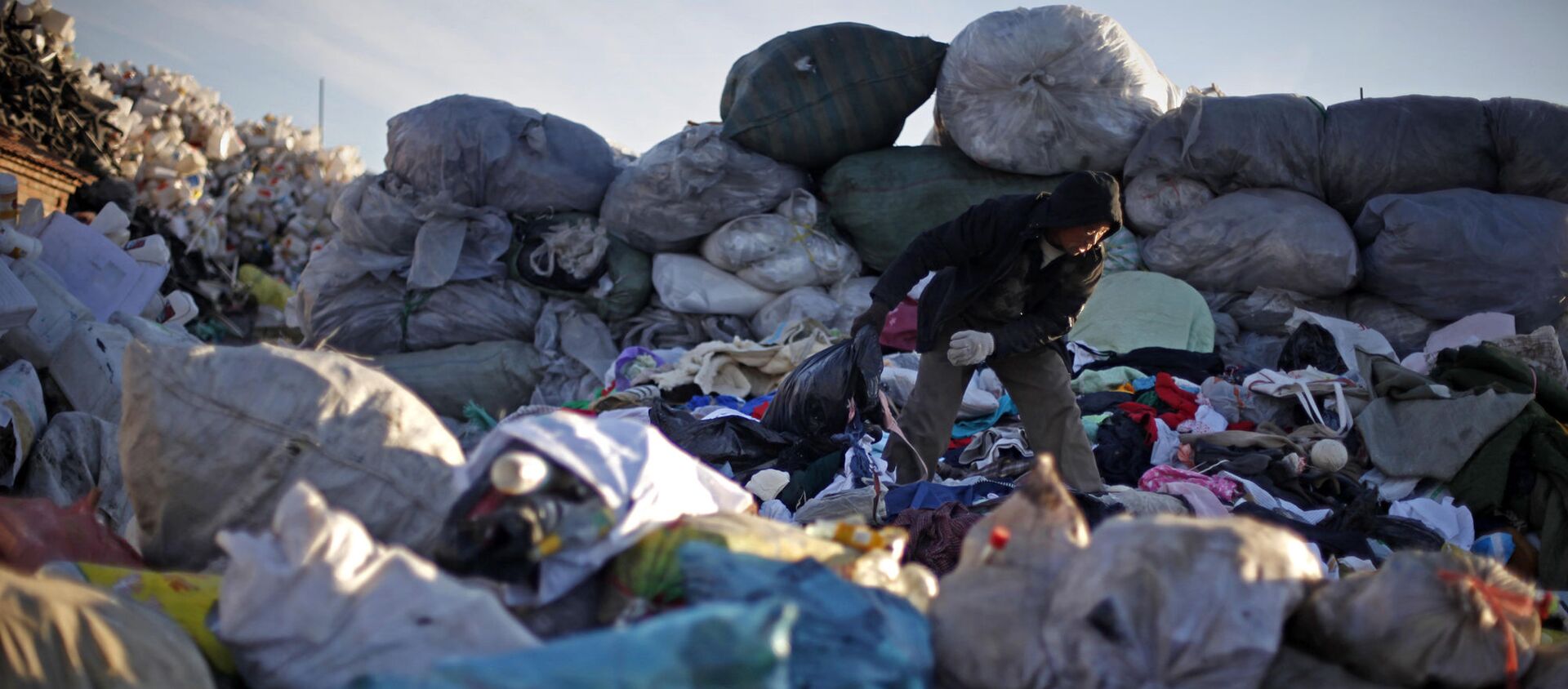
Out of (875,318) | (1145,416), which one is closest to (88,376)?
(875,318)

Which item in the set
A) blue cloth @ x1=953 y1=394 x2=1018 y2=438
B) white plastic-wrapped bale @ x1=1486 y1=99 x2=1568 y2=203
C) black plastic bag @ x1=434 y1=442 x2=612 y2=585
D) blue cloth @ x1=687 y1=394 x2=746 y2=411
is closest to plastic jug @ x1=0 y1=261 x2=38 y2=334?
blue cloth @ x1=687 y1=394 x2=746 y2=411

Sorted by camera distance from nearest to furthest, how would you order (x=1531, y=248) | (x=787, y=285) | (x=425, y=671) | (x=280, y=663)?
1. (x=425, y=671)
2. (x=280, y=663)
3. (x=1531, y=248)
4. (x=787, y=285)

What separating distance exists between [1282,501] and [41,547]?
3.64 meters

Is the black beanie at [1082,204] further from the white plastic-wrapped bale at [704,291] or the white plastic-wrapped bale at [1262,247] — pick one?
the white plastic-wrapped bale at [704,291]

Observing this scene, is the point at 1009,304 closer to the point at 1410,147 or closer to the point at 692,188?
the point at 692,188

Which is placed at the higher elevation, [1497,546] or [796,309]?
[796,309]

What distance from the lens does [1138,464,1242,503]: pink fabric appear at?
3832mm

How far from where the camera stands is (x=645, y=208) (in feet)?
19.0

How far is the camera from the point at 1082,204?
10.9ft

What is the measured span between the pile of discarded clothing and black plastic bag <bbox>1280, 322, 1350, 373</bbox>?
0.06ft

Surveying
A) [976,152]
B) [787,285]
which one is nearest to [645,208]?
[787,285]

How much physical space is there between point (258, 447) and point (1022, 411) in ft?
9.13

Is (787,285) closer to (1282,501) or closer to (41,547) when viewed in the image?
(1282,501)

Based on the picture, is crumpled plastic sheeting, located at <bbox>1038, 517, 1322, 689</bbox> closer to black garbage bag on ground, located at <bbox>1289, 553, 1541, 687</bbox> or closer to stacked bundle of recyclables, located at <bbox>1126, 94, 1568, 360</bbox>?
black garbage bag on ground, located at <bbox>1289, 553, 1541, 687</bbox>
